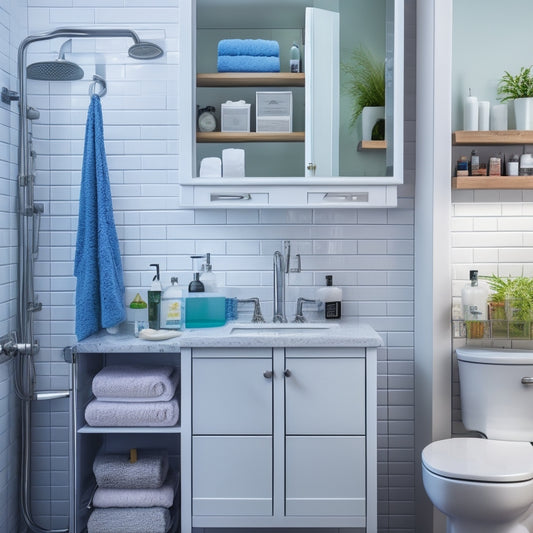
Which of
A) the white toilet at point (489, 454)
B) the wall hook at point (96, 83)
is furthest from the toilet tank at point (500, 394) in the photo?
the wall hook at point (96, 83)

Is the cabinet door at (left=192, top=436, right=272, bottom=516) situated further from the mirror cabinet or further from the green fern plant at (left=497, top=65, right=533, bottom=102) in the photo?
the green fern plant at (left=497, top=65, right=533, bottom=102)

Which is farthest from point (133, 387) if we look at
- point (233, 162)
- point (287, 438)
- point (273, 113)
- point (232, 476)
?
point (273, 113)

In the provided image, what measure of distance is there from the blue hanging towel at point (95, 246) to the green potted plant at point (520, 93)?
1697mm

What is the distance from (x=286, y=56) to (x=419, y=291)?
1140 millimetres

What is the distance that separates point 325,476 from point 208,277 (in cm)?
94

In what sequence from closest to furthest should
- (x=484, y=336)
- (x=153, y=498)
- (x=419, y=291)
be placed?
(x=153, y=498) < (x=484, y=336) < (x=419, y=291)

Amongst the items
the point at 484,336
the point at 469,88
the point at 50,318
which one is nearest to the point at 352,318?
the point at 484,336

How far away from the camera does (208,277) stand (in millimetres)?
2521

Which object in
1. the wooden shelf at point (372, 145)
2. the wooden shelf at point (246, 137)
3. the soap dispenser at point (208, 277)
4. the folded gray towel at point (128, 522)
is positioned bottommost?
the folded gray towel at point (128, 522)

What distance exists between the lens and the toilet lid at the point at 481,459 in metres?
1.91

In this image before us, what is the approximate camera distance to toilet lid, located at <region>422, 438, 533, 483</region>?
1.91 m

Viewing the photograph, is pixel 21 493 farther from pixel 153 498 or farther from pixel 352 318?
pixel 352 318

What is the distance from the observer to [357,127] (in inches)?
93.4

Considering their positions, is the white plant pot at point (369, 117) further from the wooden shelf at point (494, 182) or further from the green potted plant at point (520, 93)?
the green potted plant at point (520, 93)
